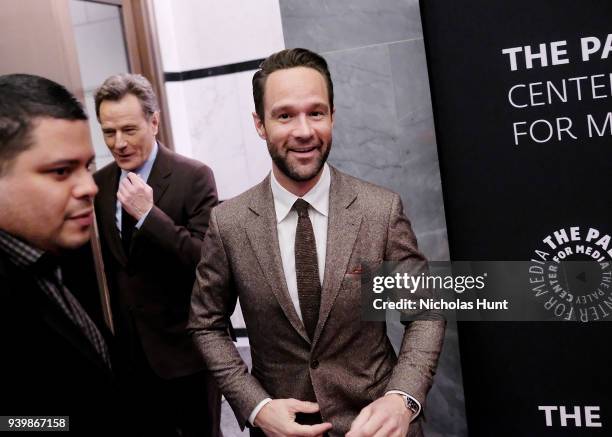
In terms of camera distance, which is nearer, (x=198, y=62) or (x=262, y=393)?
(x=262, y=393)

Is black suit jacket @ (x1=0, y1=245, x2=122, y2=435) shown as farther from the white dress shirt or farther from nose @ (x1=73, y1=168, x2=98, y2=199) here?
the white dress shirt

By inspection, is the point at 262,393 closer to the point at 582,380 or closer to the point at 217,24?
the point at 582,380

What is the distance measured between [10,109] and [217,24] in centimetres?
245

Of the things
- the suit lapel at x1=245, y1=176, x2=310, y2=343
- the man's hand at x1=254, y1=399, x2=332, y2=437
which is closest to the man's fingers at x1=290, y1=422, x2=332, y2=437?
the man's hand at x1=254, y1=399, x2=332, y2=437

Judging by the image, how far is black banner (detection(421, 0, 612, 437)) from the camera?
1970 mm

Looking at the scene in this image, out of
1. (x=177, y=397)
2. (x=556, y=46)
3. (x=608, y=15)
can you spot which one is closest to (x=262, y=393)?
(x=177, y=397)

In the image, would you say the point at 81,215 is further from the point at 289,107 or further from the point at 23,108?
the point at 289,107

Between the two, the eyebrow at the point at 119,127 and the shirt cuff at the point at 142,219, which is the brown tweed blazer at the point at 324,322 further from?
the eyebrow at the point at 119,127

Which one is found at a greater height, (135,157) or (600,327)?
(135,157)

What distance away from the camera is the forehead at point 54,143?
97 cm

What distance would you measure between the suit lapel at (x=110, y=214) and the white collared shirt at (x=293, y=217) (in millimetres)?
813

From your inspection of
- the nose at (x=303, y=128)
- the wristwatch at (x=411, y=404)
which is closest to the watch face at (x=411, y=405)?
the wristwatch at (x=411, y=404)

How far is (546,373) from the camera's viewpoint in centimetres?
215

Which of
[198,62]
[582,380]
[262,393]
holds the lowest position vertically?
[582,380]
